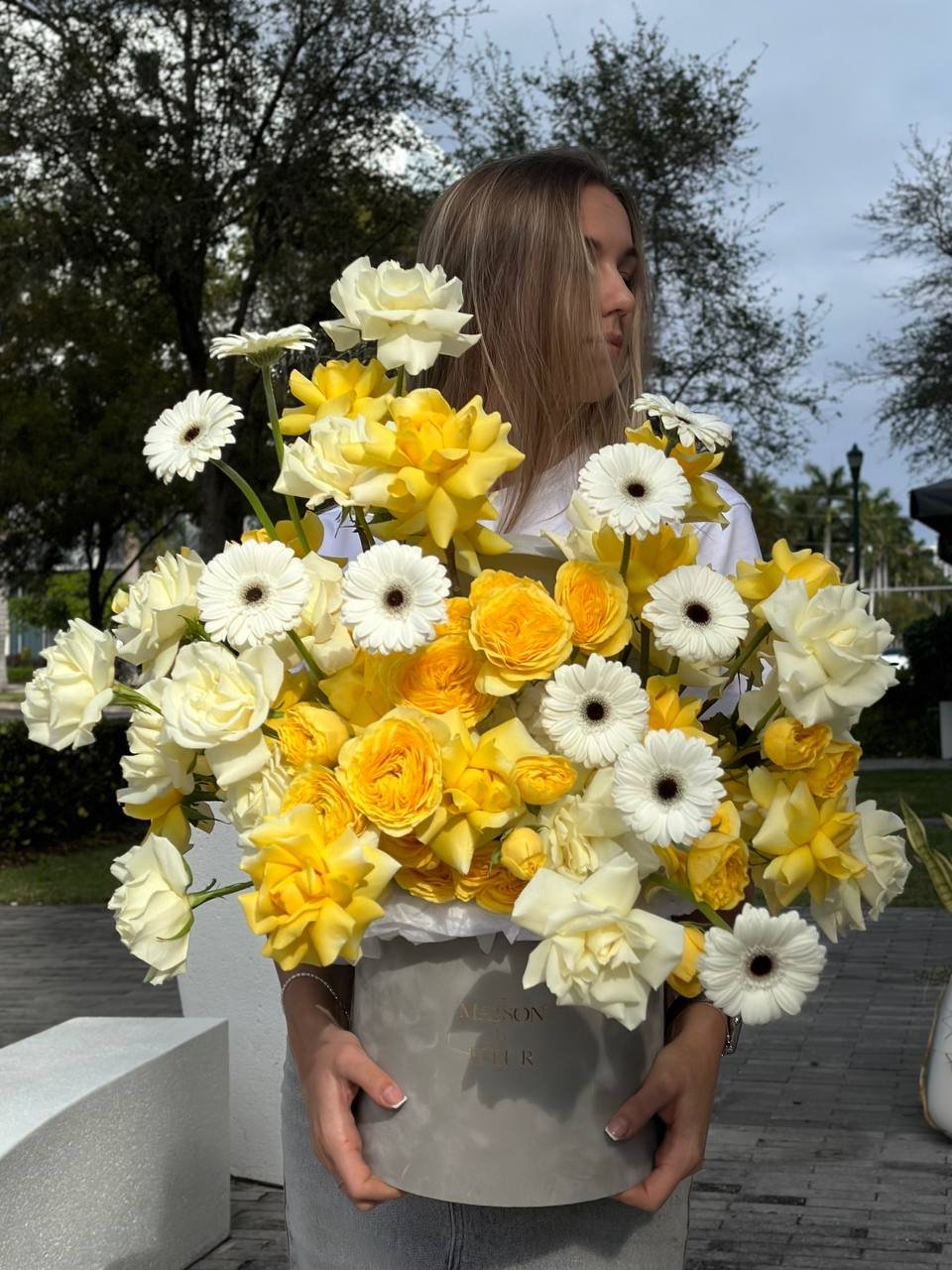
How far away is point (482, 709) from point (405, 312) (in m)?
0.42

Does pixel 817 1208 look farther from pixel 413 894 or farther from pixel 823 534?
pixel 823 534

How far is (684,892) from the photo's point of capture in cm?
142

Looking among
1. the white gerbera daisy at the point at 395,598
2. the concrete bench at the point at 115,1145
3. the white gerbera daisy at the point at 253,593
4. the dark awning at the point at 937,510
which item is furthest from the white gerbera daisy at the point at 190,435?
the dark awning at the point at 937,510

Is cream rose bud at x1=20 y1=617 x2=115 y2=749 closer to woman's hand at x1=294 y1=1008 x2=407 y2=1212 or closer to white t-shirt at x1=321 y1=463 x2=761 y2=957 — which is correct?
white t-shirt at x1=321 y1=463 x2=761 y2=957

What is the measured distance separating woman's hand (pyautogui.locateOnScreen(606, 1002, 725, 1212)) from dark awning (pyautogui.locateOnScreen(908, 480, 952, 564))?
13.7 m

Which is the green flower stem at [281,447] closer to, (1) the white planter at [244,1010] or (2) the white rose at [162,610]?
(2) the white rose at [162,610]

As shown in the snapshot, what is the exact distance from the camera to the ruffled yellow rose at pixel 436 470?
1.45m

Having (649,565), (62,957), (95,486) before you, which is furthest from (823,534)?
(649,565)

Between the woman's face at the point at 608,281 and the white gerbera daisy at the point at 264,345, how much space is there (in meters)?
0.45

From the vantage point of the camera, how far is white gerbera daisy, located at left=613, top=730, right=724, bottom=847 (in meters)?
1.31

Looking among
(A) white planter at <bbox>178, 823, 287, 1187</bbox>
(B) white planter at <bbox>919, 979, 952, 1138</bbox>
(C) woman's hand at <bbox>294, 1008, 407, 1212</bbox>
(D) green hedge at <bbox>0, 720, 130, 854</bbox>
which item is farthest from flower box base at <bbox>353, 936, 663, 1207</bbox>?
(D) green hedge at <bbox>0, 720, 130, 854</bbox>

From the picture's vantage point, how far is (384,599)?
1396mm

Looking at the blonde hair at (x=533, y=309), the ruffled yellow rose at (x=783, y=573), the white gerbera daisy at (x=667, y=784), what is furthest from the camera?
the blonde hair at (x=533, y=309)

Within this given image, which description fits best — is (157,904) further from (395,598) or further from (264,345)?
(264,345)
